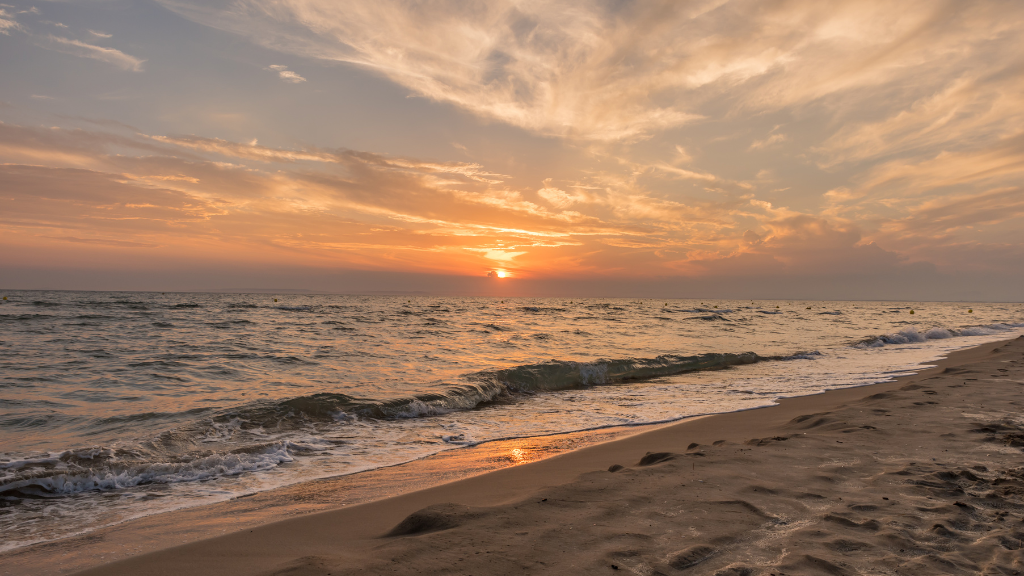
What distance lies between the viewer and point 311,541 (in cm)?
399

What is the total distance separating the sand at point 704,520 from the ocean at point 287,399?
1972mm

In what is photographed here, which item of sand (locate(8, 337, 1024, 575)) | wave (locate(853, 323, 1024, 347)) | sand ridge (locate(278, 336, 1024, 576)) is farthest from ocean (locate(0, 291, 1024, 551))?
sand ridge (locate(278, 336, 1024, 576))

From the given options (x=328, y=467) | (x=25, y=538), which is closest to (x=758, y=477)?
(x=328, y=467)

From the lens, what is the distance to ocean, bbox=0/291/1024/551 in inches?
227

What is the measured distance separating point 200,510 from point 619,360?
13.9 meters

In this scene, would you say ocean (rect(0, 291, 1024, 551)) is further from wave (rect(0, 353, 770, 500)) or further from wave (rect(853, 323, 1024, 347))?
wave (rect(853, 323, 1024, 347))

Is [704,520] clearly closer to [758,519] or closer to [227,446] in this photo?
[758,519]

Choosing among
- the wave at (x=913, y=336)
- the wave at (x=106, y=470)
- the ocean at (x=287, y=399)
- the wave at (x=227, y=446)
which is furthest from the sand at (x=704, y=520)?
the wave at (x=913, y=336)

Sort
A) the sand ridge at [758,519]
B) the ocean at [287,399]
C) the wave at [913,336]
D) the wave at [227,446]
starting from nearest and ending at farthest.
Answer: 1. the sand ridge at [758,519]
2. the wave at [227,446]
3. the ocean at [287,399]
4. the wave at [913,336]

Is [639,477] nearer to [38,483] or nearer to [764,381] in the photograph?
[38,483]

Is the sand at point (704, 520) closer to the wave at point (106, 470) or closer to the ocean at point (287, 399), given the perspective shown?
the ocean at point (287, 399)

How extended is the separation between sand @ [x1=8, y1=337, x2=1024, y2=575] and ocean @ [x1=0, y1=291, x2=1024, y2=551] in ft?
6.47

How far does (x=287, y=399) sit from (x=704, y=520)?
866 centimetres

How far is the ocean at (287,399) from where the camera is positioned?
577 centimetres
